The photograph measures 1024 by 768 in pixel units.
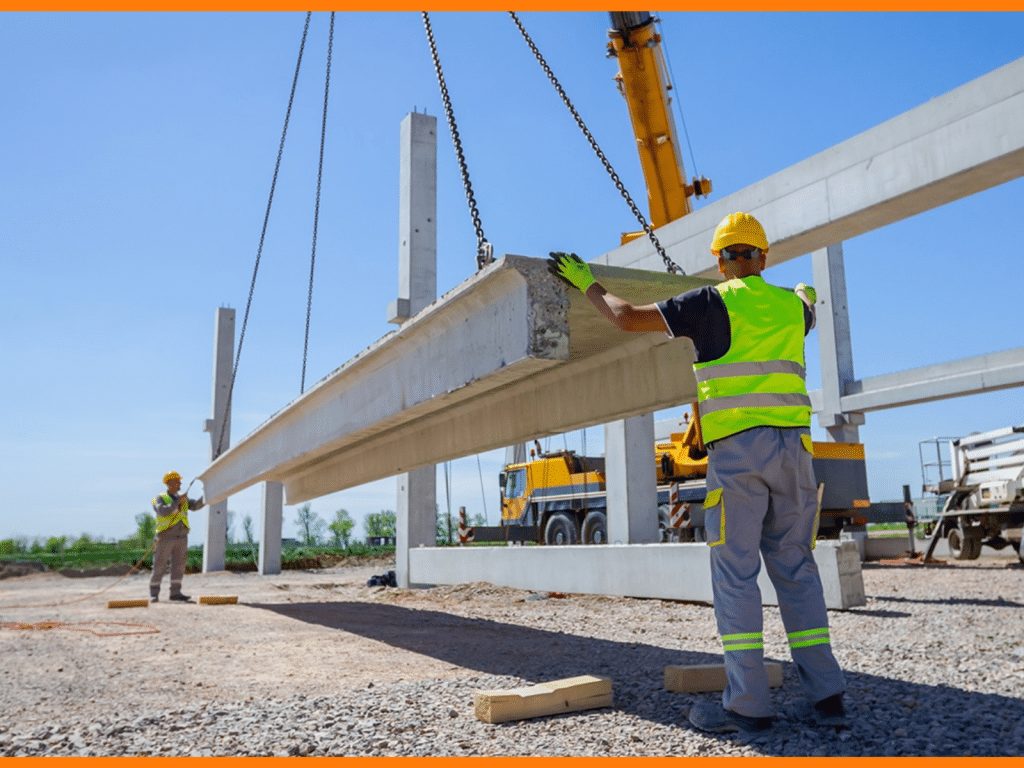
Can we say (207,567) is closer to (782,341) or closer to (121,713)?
(121,713)

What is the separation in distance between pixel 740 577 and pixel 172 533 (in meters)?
10.8

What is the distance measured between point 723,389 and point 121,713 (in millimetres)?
3544

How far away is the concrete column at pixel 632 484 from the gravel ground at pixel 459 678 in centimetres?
152

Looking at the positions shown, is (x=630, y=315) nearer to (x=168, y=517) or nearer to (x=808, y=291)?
(x=808, y=291)

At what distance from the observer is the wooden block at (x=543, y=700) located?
11.9 ft

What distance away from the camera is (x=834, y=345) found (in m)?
19.2

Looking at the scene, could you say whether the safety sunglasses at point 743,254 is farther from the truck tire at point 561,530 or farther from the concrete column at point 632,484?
the truck tire at point 561,530

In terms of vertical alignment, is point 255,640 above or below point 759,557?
below

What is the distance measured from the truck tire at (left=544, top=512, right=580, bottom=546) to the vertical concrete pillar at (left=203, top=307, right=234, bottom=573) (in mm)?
8997

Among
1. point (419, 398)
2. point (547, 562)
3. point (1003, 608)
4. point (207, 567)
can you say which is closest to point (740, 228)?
point (419, 398)

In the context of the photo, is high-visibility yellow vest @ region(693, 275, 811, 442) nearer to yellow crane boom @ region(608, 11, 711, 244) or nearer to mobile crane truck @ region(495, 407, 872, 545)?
yellow crane boom @ region(608, 11, 711, 244)

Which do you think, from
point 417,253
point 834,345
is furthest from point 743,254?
point 834,345

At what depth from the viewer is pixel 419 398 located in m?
5.52

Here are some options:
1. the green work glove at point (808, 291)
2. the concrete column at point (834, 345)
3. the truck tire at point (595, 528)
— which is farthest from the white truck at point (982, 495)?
the green work glove at point (808, 291)
